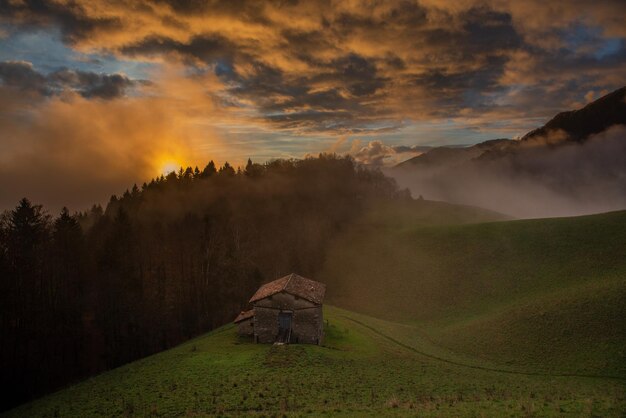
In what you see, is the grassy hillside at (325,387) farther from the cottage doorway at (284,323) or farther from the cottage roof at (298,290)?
the cottage roof at (298,290)

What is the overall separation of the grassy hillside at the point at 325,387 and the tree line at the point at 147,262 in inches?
1034

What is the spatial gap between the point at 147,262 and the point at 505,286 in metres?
74.0

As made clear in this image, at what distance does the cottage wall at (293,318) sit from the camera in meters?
52.8

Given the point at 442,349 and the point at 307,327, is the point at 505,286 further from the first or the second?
the point at 307,327

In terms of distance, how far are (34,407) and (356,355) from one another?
32.0 m

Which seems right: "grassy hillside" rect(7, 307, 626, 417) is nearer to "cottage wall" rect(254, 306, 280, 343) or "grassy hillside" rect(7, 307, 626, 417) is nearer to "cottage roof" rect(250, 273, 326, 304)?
"cottage wall" rect(254, 306, 280, 343)

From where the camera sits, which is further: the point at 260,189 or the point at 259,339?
the point at 260,189

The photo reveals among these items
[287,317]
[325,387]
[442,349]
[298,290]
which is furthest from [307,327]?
[442,349]

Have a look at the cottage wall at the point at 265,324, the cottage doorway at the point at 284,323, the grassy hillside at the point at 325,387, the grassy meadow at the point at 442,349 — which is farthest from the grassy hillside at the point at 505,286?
the cottage wall at the point at 265,324

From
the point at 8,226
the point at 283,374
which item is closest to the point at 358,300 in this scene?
the point at 283,374

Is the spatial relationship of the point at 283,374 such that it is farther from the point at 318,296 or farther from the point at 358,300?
the point at 358,300

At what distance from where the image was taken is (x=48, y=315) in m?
66.1

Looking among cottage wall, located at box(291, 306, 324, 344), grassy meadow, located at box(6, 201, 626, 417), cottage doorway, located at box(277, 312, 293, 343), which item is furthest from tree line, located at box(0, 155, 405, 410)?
cottage wall, located at box(291, 306, 324, 344)

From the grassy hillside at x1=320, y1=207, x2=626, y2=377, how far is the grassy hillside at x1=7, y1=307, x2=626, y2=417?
7007 mm
